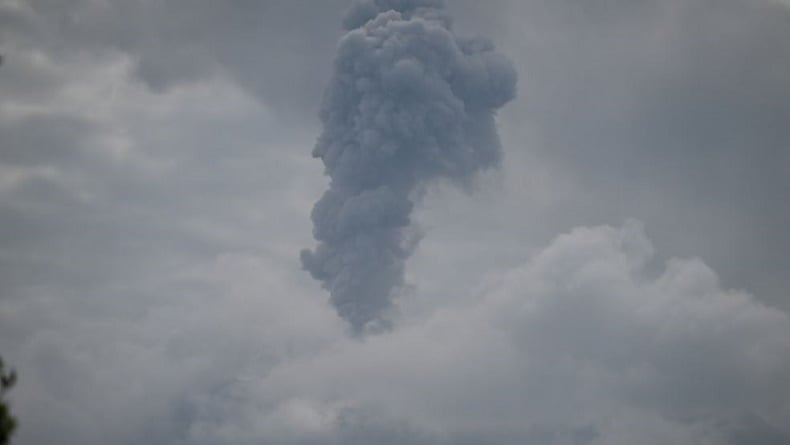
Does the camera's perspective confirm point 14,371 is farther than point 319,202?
No

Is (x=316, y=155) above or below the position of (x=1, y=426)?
above

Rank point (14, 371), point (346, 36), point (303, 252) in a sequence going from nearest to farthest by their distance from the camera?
point (14, 371) < point (346, 36) < point (303, 252)


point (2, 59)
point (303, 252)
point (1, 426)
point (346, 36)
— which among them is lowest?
point (1, 426)

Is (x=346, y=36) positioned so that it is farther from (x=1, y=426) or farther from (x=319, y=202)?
(x=1, y=426)

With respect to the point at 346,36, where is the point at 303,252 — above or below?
below

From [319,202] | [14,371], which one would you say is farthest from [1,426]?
[319,202]

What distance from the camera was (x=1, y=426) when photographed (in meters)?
23.9

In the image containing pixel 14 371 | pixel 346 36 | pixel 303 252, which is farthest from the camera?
pixel 303 252

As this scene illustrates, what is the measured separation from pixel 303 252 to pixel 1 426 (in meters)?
84.2

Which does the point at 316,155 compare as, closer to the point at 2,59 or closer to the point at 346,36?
the point at 346,36

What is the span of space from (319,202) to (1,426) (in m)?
82.3

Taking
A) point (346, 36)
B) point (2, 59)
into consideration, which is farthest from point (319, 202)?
point (2, 59)

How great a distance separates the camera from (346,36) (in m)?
101

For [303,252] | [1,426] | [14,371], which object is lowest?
[1,426]
